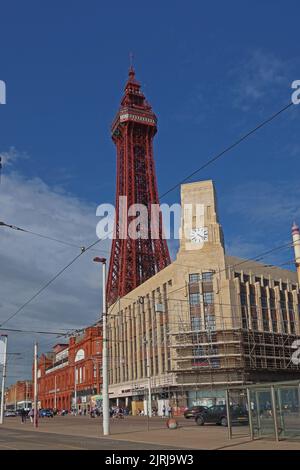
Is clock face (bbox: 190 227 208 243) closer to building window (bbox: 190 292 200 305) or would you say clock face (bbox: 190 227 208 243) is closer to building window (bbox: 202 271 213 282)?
building window (bbox: 202 271 213 282)

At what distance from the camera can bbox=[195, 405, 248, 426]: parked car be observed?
3161cm

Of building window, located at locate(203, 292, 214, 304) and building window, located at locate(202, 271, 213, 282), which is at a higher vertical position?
building window, located at locate(202, 271, 213, 282)

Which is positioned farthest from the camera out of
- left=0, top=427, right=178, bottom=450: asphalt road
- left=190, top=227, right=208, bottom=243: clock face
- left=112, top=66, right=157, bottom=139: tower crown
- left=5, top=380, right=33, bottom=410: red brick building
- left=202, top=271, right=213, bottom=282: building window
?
left=5, top=380, right=33, bottom=410: red brick building

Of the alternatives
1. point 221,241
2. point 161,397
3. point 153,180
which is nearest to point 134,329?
point 161,397

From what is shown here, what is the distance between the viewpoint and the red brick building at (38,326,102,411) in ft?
323

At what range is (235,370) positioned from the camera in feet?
200

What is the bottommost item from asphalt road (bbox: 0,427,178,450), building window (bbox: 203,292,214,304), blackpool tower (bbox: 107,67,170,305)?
asphalt road (bbox: 0,427,178,450)

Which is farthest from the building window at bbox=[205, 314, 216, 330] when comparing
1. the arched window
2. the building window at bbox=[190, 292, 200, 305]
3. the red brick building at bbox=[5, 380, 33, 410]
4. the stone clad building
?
the red brick building at bbox=[5, 380, 33, 410]

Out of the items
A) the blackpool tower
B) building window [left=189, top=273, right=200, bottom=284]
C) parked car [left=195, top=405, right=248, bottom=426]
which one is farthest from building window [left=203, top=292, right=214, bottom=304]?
the blackpool tower

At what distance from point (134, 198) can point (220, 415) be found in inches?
3401

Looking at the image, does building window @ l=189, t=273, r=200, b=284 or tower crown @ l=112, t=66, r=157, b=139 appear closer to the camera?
building window @ l=189, t=273, r=200, b=284

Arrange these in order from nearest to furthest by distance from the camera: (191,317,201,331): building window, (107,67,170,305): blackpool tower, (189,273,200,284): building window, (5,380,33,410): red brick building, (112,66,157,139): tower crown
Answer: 1. (191,317,201,331): building window
2. (189,273,200,284): building window
3. (107,67,170,305): blackpool tower
4. (112,66,157,139): tower crown
5. (5,380,33,410): red brick building

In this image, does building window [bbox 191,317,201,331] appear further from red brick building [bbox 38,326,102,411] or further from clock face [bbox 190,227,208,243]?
red brick building [bbox 38,326,102,411]

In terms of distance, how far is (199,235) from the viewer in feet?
225
